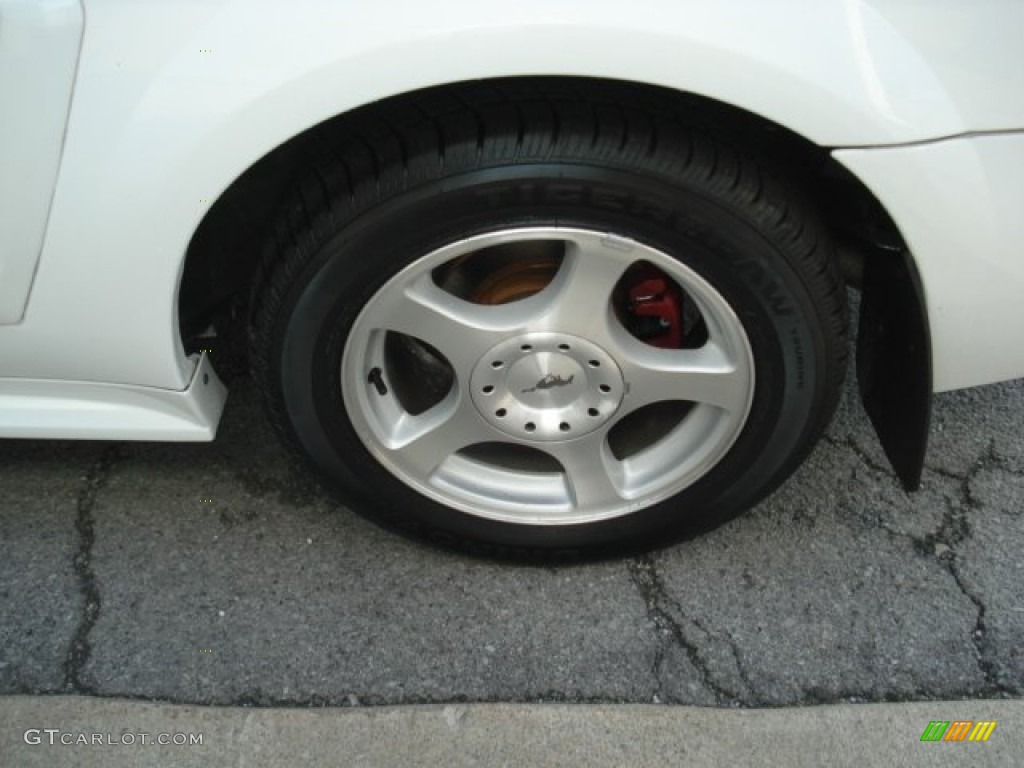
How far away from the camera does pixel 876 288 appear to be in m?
1.71

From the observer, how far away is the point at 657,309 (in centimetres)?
180

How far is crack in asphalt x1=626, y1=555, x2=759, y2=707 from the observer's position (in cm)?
173

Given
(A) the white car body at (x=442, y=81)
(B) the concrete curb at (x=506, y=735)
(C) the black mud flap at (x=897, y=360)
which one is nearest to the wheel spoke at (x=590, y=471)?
(B) the concrete curb at (x=506, y=735)

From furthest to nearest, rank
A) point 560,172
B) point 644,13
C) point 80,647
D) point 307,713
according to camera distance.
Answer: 1. point 80,647
2. point 307,713
3. point 560,172
4. point 644,13

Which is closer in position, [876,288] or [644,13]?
[644,13]

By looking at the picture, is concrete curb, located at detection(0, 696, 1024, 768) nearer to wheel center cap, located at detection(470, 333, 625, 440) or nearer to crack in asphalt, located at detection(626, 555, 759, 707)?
crack in asphalt, located at detection(626, 555, 759, 707)

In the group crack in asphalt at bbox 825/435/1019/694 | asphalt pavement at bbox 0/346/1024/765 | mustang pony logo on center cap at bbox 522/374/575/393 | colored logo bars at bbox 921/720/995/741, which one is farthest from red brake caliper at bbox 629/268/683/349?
colored logo bars at bbox 921/720/995/741

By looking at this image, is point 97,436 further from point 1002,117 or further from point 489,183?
point 1002,117

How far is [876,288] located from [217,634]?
138 centimetres

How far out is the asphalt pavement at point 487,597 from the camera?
175 cm

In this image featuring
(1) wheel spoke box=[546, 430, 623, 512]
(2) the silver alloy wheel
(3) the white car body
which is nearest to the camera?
(3) the white car body

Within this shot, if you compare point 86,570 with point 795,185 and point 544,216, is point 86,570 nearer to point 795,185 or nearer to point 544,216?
point 544,216

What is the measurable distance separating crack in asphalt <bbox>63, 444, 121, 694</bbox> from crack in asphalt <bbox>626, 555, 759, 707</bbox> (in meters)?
1.04

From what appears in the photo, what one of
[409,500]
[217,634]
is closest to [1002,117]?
[409,500]
